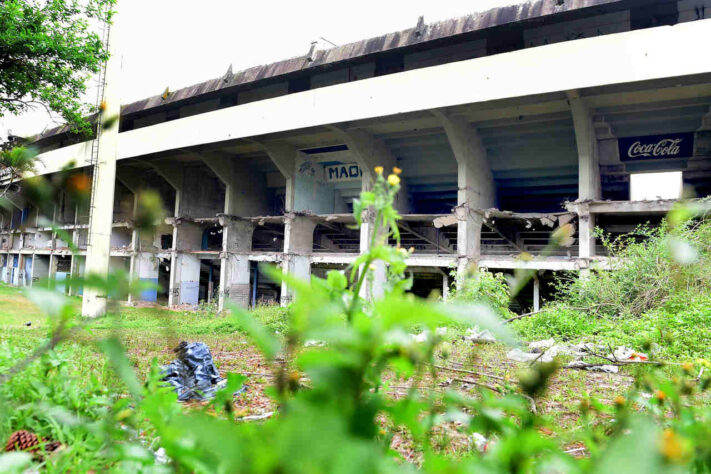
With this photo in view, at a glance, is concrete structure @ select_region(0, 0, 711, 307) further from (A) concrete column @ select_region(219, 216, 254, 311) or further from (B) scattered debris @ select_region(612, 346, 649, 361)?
(B) scattered debris @ select_region(612, 346, 649, 361)

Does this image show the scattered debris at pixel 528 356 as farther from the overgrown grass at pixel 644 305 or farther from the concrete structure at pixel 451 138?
the concrete structure at pixel 451 138

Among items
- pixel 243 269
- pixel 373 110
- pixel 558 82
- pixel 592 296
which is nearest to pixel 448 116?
pixel 373 110

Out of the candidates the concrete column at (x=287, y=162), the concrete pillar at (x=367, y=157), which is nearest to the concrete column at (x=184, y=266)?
the concrete column at (x=287, y=162)

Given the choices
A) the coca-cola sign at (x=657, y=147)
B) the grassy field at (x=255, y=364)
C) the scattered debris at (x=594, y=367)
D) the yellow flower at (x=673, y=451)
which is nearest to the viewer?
the yellow flower at (x=673, y=451)

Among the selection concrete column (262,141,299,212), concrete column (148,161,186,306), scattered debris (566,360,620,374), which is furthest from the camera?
concrete column (148,161,186,306)

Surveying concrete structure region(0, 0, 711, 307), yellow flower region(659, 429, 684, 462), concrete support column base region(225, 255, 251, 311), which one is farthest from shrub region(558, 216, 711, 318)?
concrete support column base region(225, 255, 251, 311)

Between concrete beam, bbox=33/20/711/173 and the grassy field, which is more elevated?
concrete beam, bbox=33/20/711/173

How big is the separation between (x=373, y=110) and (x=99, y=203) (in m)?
Result: 8.33

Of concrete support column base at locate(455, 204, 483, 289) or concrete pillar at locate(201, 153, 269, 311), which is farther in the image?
concrete pillar at locate(201, 153, 269, 311)

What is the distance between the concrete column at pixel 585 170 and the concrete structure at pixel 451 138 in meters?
0.04

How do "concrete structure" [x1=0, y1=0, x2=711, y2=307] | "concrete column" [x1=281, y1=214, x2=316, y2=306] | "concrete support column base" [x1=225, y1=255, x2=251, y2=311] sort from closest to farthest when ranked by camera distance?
"concrete structure" [x1=0, y1=0, x2=711, y2=307] < "concrete column" [x1=281, y1=214, x2=316, y2=306] < "concrete support column base" [x1=225, y1=255, x2=251, y2=311]

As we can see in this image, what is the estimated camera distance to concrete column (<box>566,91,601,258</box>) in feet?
33.4

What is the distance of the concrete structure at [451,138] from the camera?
9.56m

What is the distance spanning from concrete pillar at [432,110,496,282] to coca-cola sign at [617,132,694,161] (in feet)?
12.6
